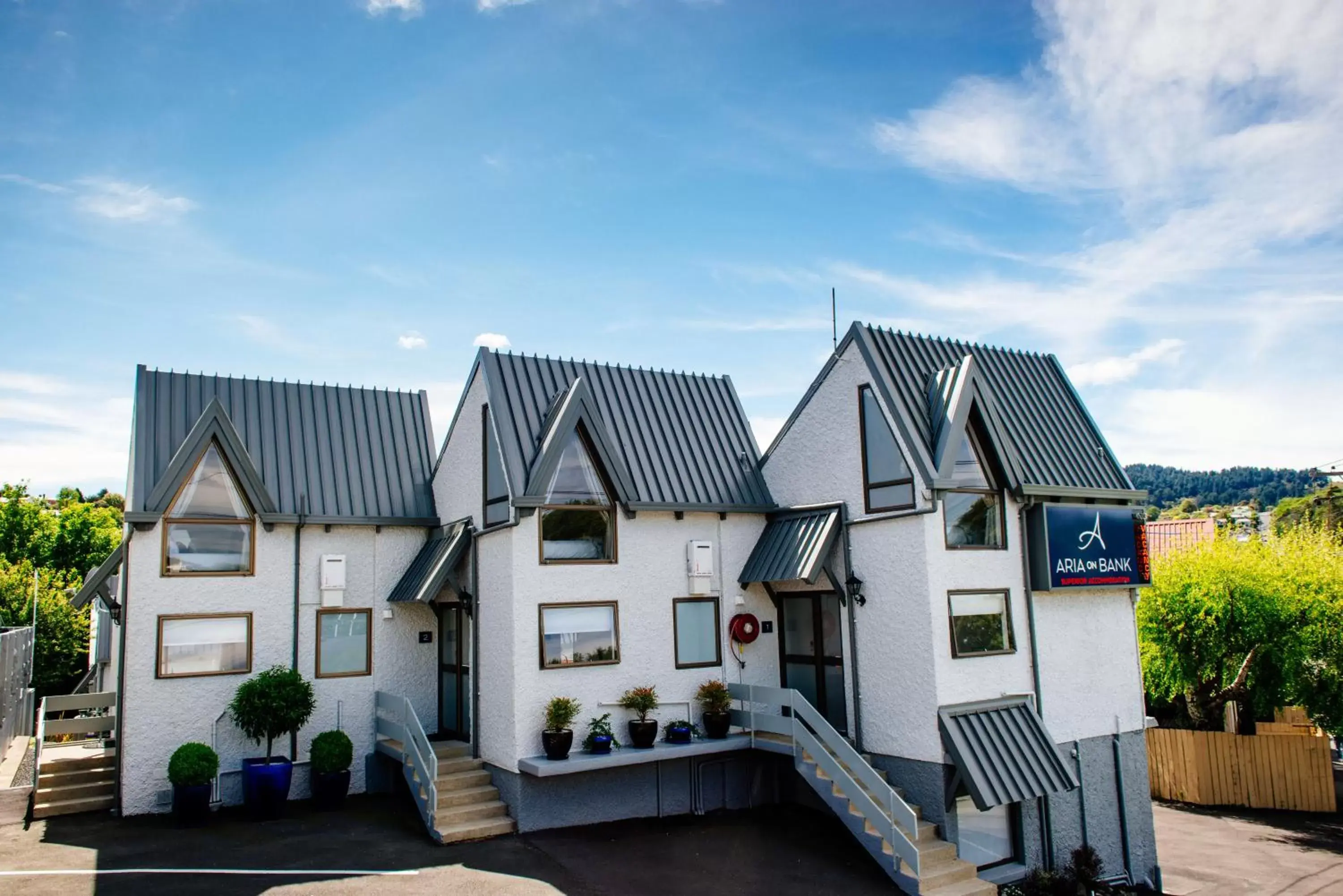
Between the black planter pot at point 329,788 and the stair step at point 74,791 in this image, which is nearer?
the stair step at point 74,791

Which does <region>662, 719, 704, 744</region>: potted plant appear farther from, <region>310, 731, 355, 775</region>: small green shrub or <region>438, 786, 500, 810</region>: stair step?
<region>310, 731, 355, 775</region>: small green shrub

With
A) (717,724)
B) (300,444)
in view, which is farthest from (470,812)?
(300,444)

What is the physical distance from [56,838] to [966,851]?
13446 millimetres

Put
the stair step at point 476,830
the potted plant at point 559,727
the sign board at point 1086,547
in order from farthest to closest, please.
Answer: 1. the sign board at point 1086,547
2. the potted plant at point 559,727
3. the stair step at point 476,830

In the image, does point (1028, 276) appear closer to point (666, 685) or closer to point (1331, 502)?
point (666, 685)

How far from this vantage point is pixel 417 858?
12891 millimetres

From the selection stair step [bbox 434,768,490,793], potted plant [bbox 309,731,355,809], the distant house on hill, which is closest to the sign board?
stair step [bbox 434,768,490,793]

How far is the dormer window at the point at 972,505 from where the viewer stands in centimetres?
1447

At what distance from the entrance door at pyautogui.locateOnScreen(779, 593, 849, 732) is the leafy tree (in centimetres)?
1117

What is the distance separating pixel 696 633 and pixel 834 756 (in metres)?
3.10

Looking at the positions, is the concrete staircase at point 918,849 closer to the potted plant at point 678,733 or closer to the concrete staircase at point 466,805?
the potted plant at point 678,733

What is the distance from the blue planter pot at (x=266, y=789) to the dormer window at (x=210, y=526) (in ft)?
11.2

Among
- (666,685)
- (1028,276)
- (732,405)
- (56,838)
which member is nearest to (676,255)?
(732,405)

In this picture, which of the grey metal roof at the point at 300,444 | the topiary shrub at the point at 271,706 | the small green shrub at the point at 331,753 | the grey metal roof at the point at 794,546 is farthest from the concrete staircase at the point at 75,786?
the grey metal roof at the point at 794,546
